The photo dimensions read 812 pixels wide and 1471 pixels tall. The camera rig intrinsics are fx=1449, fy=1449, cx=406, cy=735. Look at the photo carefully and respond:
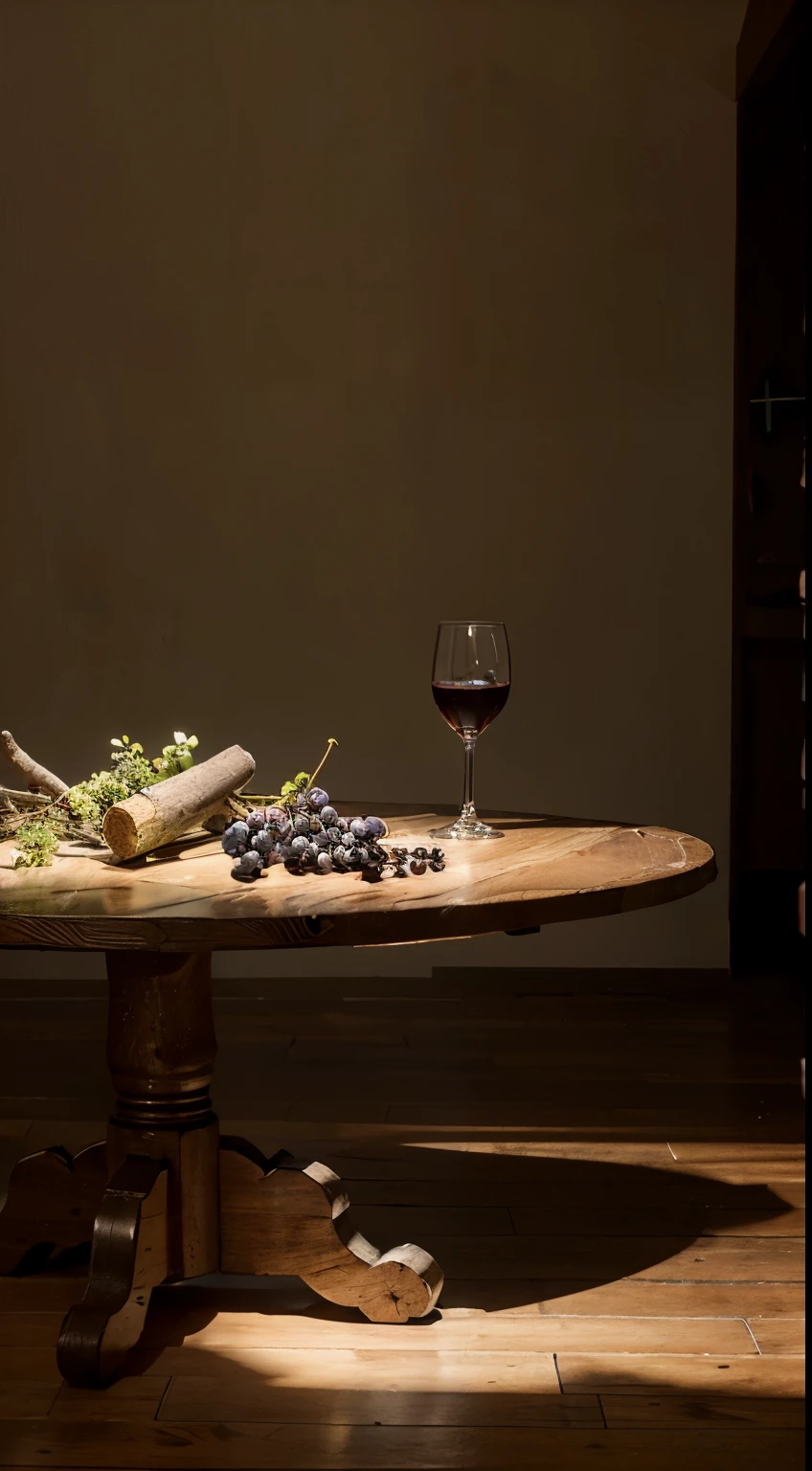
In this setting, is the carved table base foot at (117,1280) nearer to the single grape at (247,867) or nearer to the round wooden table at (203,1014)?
the round wooden table at (203,1014)

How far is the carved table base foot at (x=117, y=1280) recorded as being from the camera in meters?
1.69

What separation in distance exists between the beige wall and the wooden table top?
85.8 inches

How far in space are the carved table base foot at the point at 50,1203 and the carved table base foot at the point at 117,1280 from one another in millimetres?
168

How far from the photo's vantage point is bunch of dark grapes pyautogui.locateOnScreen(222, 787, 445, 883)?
1487 mm

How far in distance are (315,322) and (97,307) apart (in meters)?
0.56

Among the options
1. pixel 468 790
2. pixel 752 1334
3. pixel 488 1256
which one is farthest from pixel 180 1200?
pixel 752 1334

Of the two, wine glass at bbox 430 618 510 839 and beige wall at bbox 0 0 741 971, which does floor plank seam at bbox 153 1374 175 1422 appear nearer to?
wine glass at bbox 430 618 510 839

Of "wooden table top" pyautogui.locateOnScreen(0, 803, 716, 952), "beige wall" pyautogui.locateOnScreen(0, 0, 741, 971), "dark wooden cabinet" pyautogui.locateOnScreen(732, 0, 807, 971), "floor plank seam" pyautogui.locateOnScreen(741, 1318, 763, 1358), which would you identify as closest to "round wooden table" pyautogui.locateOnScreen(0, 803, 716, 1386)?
"wooden table top" pyautogui.locateOnScreen(0, 803, 716, 952)

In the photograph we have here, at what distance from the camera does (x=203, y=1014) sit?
183 centimetres

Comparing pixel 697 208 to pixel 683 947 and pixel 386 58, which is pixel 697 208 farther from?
pixel 683 947

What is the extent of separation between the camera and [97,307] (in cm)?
373

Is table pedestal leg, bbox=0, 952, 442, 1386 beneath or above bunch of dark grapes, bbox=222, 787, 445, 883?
beneath

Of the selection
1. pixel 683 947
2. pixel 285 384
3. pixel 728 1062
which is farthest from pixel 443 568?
pixel 728 1062

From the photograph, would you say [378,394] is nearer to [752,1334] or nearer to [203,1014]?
[203,1014]
